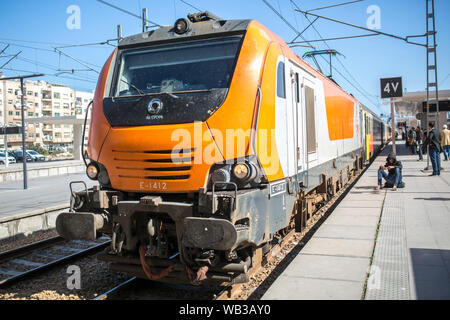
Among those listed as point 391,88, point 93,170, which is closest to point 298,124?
point 93,170

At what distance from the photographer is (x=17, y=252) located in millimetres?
7488

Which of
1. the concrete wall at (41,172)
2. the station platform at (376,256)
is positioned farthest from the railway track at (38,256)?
the concrete wall at (41,172)

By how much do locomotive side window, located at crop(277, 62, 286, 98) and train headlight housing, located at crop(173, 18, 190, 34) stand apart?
1330mm

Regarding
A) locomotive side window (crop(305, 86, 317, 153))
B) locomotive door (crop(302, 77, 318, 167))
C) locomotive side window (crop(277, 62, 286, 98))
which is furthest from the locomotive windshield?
locomotive side window (crop(305, 86, 317, 153))

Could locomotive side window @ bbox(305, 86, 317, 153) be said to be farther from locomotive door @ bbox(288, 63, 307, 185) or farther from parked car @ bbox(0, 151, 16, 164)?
parked car @ bbox(0, 151, 16, 164)

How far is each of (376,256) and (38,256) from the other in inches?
232

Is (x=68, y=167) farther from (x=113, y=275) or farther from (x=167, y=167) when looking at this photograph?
(x=167, y=167)

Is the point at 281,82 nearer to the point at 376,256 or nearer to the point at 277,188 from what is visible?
the point at 277,188

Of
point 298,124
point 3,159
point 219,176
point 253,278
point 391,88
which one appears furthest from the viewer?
point 3,159

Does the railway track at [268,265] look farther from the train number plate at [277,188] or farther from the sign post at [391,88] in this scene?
the sign post at [391,88]

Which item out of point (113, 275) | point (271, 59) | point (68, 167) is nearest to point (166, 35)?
point (271, 59)

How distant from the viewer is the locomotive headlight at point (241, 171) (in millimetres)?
4449

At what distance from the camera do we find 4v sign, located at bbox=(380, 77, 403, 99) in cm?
1252

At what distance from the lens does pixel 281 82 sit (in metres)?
5.42
